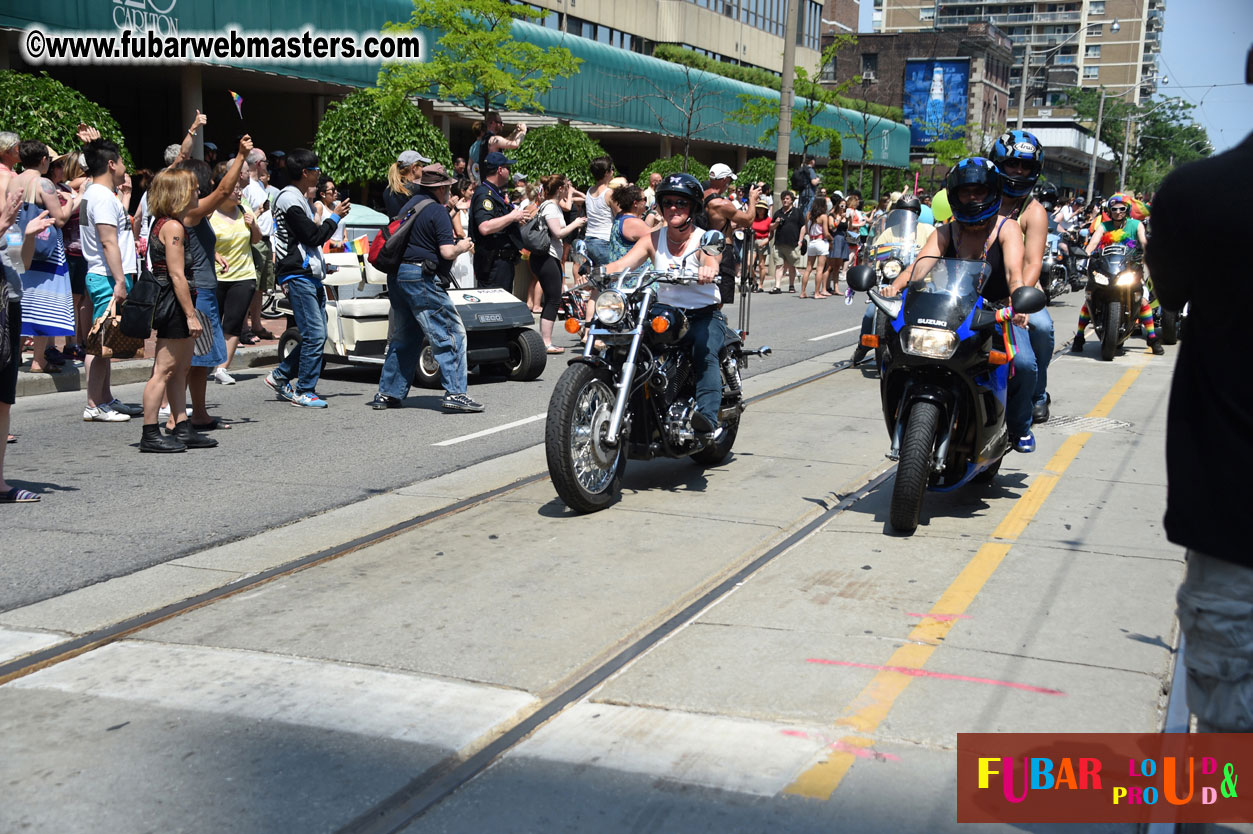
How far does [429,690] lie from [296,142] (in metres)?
29.6

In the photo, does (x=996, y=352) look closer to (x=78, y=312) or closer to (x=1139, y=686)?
(x=1139, y=686)

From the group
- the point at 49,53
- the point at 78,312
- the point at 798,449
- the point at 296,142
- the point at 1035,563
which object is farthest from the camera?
the point at 296,142

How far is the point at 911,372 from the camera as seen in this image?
6293 mm

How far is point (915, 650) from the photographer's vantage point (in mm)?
4492

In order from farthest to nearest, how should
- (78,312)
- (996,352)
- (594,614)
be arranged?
(78,312)
(996,352)
(594,614)

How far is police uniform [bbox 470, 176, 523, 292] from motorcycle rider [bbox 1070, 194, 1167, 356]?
21.1 feet

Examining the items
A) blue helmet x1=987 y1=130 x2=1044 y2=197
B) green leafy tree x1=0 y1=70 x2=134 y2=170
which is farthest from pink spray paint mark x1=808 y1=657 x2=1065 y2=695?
green leafy tree x1=0 y1=70 x2=134 y2=170

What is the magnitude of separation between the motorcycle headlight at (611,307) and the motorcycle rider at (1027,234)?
6.73 ft

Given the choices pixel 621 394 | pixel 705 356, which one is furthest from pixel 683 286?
pixel 621 394

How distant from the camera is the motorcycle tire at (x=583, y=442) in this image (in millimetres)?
6133

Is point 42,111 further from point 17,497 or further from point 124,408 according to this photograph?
point 17,497

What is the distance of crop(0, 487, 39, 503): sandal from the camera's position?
21.4 feet

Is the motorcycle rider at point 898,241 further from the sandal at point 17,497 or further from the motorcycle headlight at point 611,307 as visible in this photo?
the sandal at point 17,497

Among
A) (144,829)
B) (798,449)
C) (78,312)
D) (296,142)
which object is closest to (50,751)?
(144,829)
